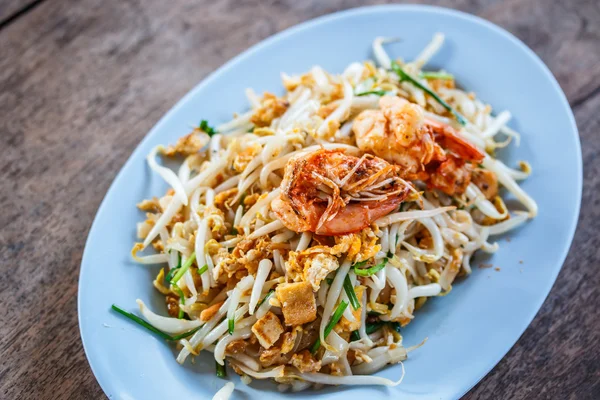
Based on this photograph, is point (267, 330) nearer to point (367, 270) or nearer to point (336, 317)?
point (336, 317)

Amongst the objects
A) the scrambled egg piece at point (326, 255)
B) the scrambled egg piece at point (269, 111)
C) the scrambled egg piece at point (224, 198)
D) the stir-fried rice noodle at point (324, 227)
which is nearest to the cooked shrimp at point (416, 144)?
the stir-fried rice noodle at point (324, 227)

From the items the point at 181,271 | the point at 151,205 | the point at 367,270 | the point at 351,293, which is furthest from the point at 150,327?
the point at 367,270

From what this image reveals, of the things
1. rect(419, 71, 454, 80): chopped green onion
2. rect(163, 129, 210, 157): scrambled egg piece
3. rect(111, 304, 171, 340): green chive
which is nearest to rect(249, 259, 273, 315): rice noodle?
rect(111, 304, 171, 340): green chive

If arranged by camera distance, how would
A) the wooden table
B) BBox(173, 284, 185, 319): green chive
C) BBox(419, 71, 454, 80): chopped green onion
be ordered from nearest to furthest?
BBox(173, 284, 185, 319): green chive
the wooden table
BBox(419, 71, 454, 80): chopped green onion

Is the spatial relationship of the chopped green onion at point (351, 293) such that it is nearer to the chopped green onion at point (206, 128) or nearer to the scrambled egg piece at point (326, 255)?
the scrambled egg piece at point (326, 255)

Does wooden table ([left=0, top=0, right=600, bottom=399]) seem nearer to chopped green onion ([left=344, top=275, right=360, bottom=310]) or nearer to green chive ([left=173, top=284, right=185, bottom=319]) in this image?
green chive ([left=173, top=284, right=185, bottom=319])

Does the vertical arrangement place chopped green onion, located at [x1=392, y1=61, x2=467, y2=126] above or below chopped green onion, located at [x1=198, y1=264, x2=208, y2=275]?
above
